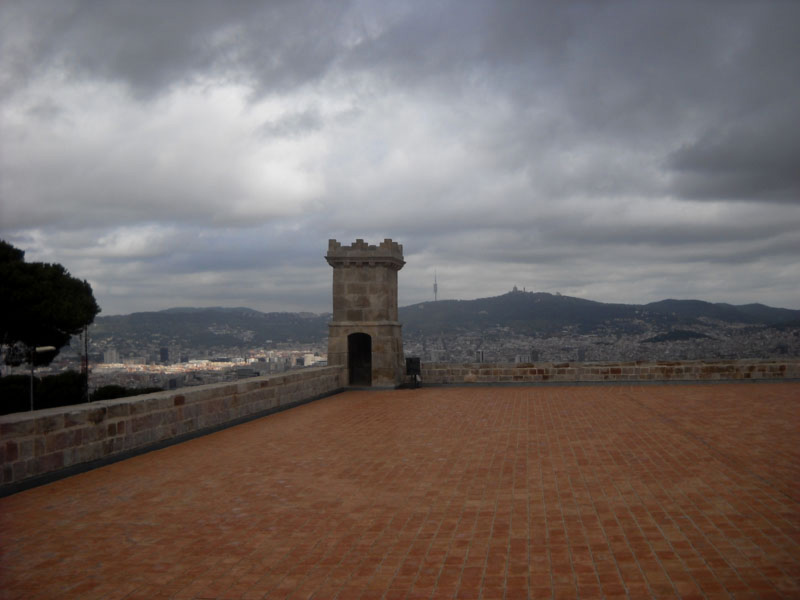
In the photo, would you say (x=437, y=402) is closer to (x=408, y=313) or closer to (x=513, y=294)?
(x=408, y=313)

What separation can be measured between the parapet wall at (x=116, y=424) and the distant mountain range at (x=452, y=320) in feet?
104

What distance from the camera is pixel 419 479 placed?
6.55 m

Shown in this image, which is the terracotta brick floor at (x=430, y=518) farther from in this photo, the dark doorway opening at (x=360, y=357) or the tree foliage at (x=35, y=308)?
the tree foliage at (x=35, y=308)

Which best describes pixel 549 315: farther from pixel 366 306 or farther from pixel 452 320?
pixel 366 306

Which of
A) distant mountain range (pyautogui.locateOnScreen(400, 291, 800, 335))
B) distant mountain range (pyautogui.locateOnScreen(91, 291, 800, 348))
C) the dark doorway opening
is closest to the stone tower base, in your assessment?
the dark doorway opening

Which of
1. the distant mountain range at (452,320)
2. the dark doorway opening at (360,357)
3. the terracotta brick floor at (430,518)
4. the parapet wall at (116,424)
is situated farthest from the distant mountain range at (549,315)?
the terracotta brick floor at (430,518)

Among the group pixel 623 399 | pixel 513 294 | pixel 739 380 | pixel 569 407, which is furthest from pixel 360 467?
pixel 513 294

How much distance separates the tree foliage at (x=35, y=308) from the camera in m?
26.2

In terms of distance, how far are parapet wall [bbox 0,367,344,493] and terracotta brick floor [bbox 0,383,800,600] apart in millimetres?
314

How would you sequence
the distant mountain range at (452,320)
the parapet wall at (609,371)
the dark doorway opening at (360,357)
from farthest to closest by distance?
the distant mountain range at (452,320) → the dark doorway opening at (360,357) → the parapet wall at (609,371)

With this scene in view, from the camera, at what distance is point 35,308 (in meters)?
26.3

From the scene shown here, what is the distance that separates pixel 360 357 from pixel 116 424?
11.4 m

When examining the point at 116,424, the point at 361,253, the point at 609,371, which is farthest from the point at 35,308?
the point at 609,371

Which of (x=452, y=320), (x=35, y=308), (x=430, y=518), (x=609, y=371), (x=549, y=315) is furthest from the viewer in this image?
(x=549, y=315)
